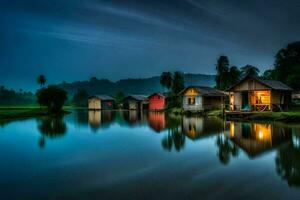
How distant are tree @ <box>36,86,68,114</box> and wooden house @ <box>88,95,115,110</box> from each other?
22262mm

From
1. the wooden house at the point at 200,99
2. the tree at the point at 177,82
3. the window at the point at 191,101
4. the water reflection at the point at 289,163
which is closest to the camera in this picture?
the water reflection at the point at 289,163

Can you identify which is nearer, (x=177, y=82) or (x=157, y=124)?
(x=157, y=124)

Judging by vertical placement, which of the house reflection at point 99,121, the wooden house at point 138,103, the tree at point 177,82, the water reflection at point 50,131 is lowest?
the water reflection at point 50,131

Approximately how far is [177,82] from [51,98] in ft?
103

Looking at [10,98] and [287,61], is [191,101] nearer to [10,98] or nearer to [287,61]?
[287,61]

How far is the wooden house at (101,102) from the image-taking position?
81.0 meters

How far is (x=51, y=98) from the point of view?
5641 cm

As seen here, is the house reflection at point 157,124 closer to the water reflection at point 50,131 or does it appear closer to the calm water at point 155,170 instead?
the water reflection at point 50,131

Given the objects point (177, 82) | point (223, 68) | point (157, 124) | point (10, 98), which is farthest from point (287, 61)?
point (10, 98)

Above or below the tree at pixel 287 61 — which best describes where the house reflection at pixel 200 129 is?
below

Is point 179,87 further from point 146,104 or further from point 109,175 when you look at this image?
point 109,175

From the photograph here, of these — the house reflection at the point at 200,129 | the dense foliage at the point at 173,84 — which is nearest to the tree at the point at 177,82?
the dense foliage at the point at 173,84

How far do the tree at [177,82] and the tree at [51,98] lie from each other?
91.3ft

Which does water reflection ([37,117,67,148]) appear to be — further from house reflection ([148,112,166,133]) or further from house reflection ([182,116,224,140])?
house reflection ([182,116,224,140])
